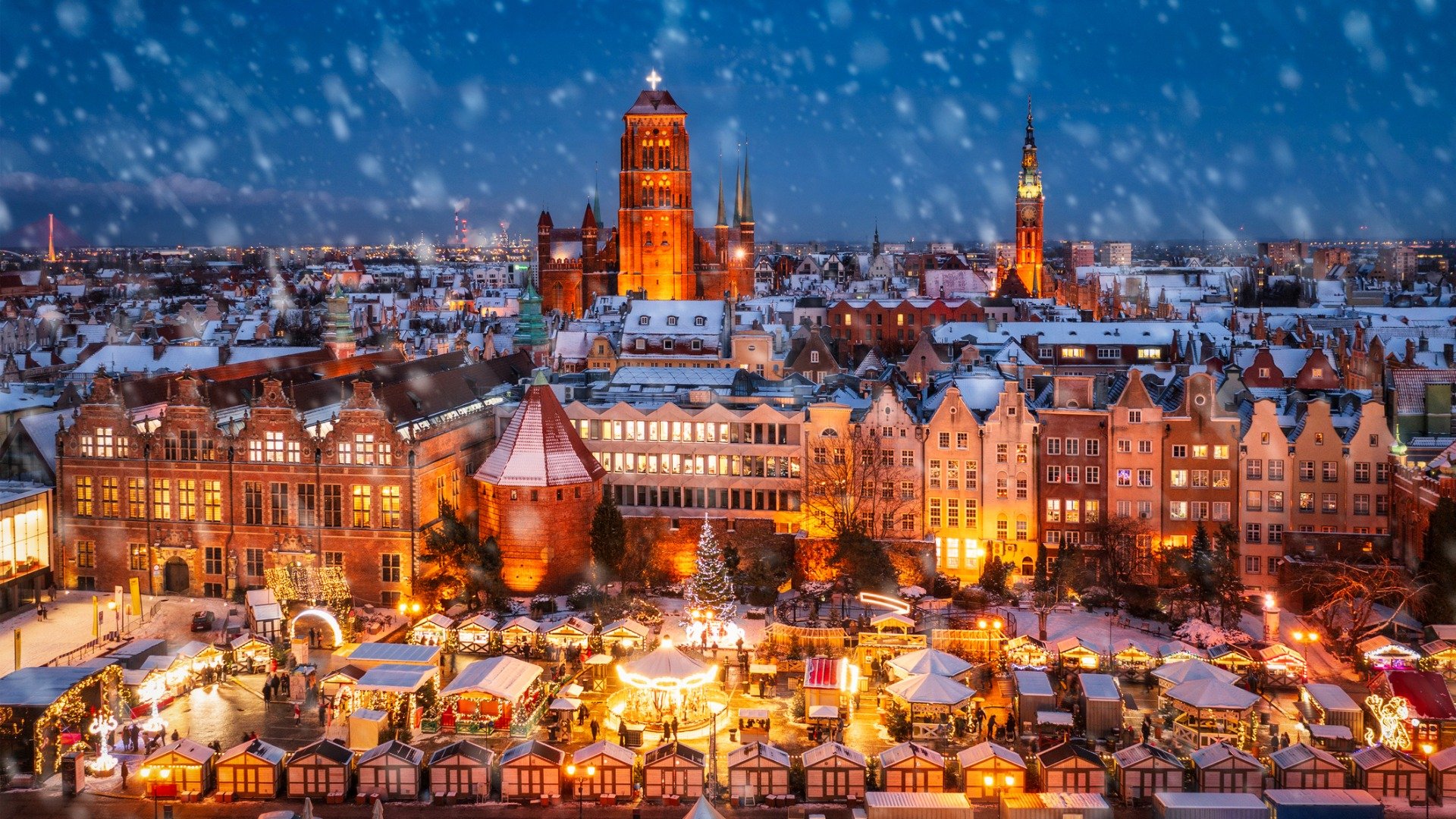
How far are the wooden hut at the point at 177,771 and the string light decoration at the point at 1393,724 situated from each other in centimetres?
3511

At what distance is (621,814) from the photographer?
40625mm

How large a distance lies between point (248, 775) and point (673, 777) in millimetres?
12379

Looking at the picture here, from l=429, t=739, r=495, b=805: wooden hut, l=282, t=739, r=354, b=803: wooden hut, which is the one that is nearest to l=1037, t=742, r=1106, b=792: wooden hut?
l=429, t=739, r=495, b=805: wooden hut

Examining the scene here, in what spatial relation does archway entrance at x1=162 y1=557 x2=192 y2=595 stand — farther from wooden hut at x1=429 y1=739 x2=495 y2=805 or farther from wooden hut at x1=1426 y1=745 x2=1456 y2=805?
wooden hut at x1=1426 y1=745 x2=1456 y2=805

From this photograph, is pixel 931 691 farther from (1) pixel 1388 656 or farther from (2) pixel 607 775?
(1) pixel 1388 656

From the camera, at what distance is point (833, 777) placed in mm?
41219

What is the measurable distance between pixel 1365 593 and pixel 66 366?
100 metres

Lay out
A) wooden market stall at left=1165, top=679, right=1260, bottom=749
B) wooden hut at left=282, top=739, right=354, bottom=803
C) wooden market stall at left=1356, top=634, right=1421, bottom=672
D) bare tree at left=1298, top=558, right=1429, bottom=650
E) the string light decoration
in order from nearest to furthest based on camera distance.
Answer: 1. wooden hut at left=282, top=739, right=354, bottom=803
2. the string light decoration
3. wooden market stall at left=1165, top=679, right=1260, bottom=749
4. wooden market stall at left=1356, top=634, right=1421, bottom=672
5. bare tree at left=1298, top=558, right=1429, bottom=650

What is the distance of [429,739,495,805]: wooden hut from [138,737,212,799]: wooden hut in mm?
6690

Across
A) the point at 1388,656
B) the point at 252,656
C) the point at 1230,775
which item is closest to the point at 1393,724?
the point at 1230,775

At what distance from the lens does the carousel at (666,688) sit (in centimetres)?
4709

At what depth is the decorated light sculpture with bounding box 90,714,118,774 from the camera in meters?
42.9

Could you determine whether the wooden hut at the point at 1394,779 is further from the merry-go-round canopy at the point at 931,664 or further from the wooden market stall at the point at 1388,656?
the merry-go-round canopy at the point at 931,664

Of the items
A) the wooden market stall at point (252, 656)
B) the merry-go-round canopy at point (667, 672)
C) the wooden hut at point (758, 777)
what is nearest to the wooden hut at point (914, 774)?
the wooden hut at point (758, 777)
